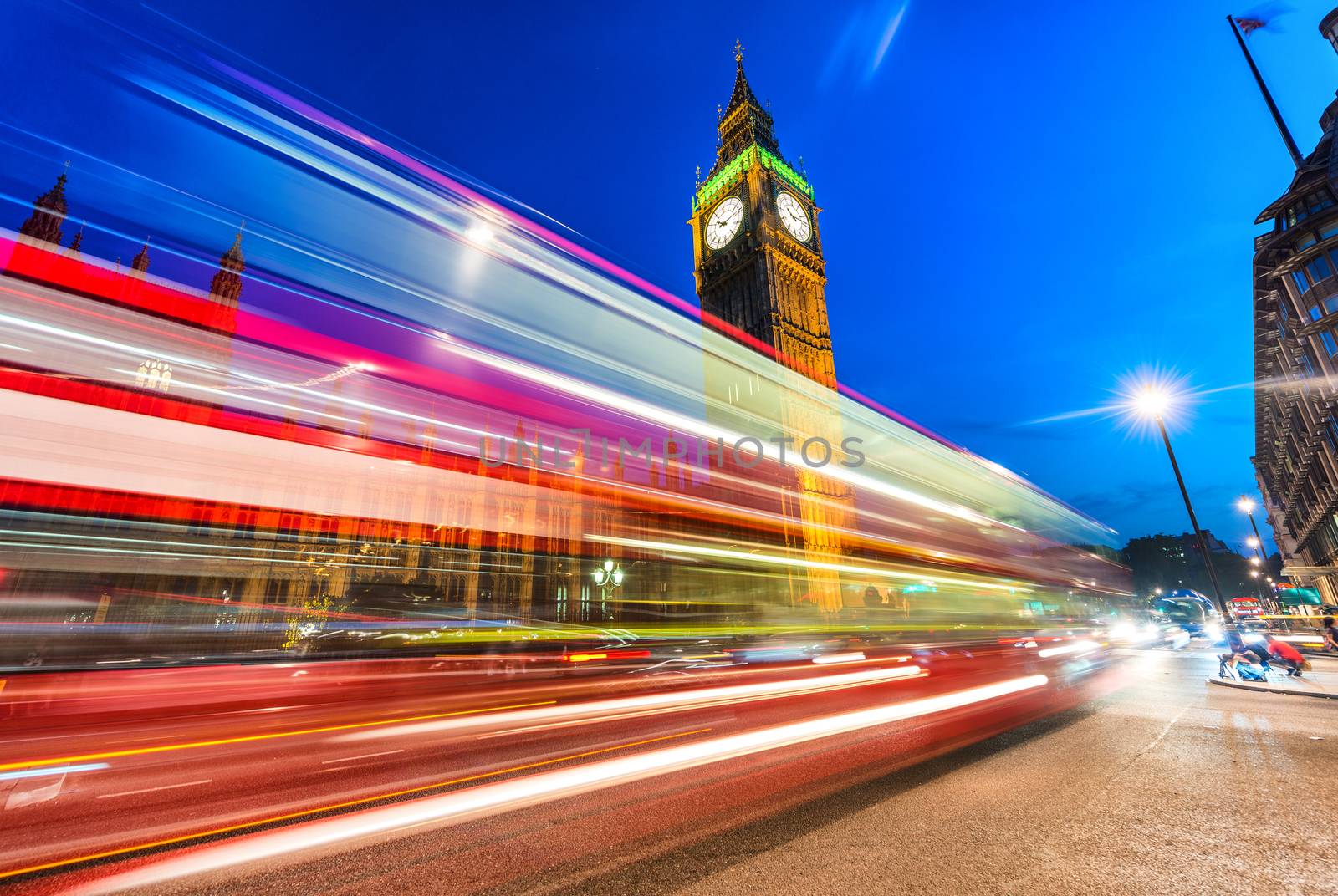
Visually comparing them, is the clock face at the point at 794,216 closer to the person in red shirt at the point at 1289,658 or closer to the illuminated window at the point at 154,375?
Answer: the person in red shirt at the point at 1289,658

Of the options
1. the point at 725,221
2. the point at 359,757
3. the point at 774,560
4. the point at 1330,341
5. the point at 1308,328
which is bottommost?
the point at 359,757

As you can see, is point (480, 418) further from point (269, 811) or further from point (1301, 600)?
point (1301, 600)

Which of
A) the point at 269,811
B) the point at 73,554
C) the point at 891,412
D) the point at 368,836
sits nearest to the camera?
the point at 368,836

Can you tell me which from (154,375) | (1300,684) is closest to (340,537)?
(154,375)

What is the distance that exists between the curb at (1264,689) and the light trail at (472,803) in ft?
28.0

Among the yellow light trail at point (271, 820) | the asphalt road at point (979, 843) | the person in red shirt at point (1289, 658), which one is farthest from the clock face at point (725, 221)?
the yellow light trail at point (271, 820)

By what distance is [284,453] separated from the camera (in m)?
7.50

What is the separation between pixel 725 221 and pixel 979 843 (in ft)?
191

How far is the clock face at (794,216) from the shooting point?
54031 mm

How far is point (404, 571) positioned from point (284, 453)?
370cm

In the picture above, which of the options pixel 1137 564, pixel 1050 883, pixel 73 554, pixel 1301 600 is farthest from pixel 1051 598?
pixel 1137 564

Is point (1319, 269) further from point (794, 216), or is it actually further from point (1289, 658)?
point (794, 216)

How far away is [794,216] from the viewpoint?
2199 inches

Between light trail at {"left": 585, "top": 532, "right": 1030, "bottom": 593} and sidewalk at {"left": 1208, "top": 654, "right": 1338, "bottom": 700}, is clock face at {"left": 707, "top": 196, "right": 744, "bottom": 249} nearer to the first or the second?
light trail at {"left": 585, "top": 532, "right": 1030, "bottom": 593}
